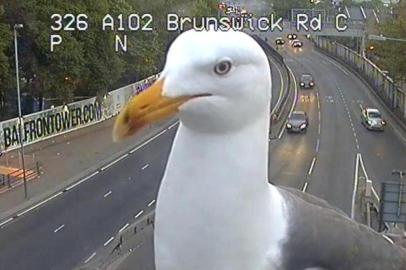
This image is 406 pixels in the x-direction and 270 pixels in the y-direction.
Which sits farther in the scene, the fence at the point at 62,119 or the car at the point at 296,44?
the car at the point at 296,44

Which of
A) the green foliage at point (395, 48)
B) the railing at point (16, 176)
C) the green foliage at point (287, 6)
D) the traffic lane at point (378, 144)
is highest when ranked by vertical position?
the green foliage at point (287, 6)

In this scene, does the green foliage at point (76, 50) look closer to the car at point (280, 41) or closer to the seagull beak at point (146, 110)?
the seagull beak at point (146, 110)

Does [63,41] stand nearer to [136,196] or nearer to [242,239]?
[136,196]

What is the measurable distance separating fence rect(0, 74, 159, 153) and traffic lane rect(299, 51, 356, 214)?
3371 mm

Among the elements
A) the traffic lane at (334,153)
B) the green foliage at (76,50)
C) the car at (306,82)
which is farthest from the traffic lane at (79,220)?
the car at (306,82)

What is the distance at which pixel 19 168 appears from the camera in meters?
12.6

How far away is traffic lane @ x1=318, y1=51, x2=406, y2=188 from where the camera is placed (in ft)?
41.3

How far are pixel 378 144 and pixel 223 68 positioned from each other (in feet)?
44.4

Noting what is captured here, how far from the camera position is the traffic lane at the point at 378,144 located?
12.6 m

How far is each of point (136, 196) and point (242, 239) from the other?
30.5 ft

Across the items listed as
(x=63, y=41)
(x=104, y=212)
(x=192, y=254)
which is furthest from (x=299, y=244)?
(x=63, y=41)

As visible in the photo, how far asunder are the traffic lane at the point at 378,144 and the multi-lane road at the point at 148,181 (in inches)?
0.7

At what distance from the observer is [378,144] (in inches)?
587

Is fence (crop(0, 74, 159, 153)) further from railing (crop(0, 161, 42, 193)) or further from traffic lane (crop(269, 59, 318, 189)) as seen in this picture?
traffic lane (crop(269, 59, 318, 189))
